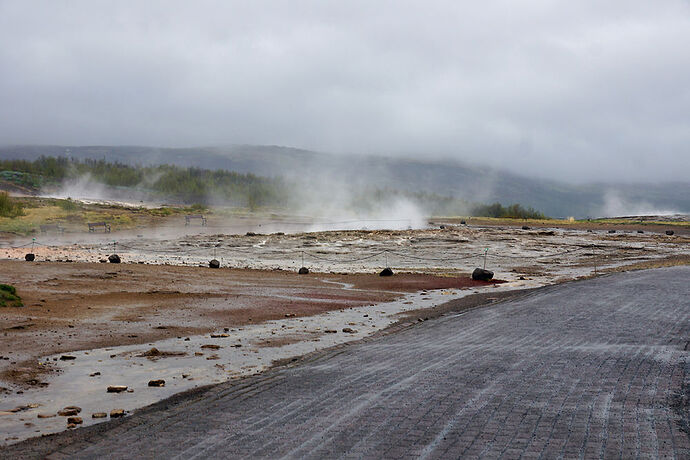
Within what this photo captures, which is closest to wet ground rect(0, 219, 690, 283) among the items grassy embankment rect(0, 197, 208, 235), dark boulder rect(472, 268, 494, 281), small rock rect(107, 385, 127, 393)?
dark boulder rect(472, 268, 494, 281)

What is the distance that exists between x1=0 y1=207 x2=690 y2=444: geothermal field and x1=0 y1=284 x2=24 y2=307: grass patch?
12.9 inches

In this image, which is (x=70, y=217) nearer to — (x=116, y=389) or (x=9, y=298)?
(x=9, y=298)

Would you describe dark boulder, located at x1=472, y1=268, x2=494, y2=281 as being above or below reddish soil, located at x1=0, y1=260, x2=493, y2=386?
above

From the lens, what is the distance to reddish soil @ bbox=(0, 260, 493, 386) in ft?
37.1

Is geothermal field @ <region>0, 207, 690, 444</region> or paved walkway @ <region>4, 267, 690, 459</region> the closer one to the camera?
paved walkway @ <region>4, 267, 690, 459</region>

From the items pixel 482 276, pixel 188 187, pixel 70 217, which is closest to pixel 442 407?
pixel 482 276

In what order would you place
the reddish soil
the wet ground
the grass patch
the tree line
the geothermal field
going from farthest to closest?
the tree line → the wet ground → the grass patch → the reddish soil → the geothermal field

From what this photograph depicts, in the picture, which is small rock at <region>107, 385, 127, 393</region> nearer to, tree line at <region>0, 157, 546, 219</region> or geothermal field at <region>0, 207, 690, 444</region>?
geothermal field at <region>0, 207, 690, 444</region>

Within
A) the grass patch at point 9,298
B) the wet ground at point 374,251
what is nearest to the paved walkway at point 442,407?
the grass patch at point 9,298

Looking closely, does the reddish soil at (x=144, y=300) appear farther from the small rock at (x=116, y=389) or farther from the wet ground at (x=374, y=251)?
the wet ground at (x=374, y=251)

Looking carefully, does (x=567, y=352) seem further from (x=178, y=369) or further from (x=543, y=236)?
(x=543, y=236)

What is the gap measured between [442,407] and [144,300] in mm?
12184

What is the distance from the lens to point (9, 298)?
15.0 meters

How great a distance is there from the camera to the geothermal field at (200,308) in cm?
823
